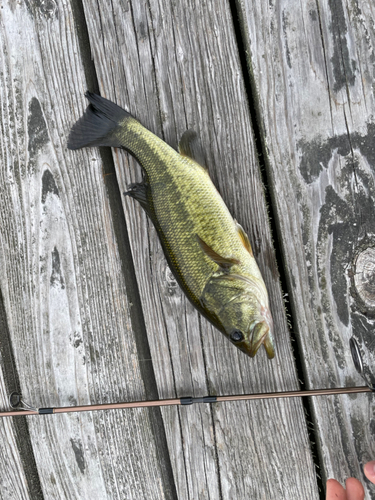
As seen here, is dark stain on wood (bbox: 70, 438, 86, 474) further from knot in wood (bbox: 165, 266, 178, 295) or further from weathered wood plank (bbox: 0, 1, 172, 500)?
knot in wood (bbox: 165, 266, 178, 295)

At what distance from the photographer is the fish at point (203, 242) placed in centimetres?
134

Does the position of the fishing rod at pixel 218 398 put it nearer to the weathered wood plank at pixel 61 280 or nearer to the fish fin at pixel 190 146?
the weathered wood plank at pixel 61 280

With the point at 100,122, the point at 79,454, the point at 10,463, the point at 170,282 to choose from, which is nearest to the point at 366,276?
the point at 170,282

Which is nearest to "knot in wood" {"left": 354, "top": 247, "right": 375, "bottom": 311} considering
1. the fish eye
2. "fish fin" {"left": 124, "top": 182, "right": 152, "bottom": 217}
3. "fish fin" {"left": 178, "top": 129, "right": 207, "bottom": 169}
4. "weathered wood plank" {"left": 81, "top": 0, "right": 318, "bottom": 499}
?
"weathered wood plank" {"left": 81, "top": 0, "right": 318, "bottom": 499}

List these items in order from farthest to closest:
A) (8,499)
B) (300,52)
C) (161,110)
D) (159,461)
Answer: (8,499), (159,461), (161,110), (300,52)

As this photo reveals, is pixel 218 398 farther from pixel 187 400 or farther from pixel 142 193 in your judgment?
pixel 142 193

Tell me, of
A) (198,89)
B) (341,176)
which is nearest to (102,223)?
(198,89)

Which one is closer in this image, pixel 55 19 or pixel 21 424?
pixel 55 19

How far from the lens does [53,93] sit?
5.40 ft

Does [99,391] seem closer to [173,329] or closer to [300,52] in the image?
[173,329]

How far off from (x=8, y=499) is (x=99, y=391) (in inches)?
29.0

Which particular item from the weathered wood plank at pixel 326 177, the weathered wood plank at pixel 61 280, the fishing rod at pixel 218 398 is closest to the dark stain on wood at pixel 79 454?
the weathered wood plank at pixel 61 280

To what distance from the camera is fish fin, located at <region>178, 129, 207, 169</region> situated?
146 cm

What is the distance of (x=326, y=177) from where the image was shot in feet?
4.84
